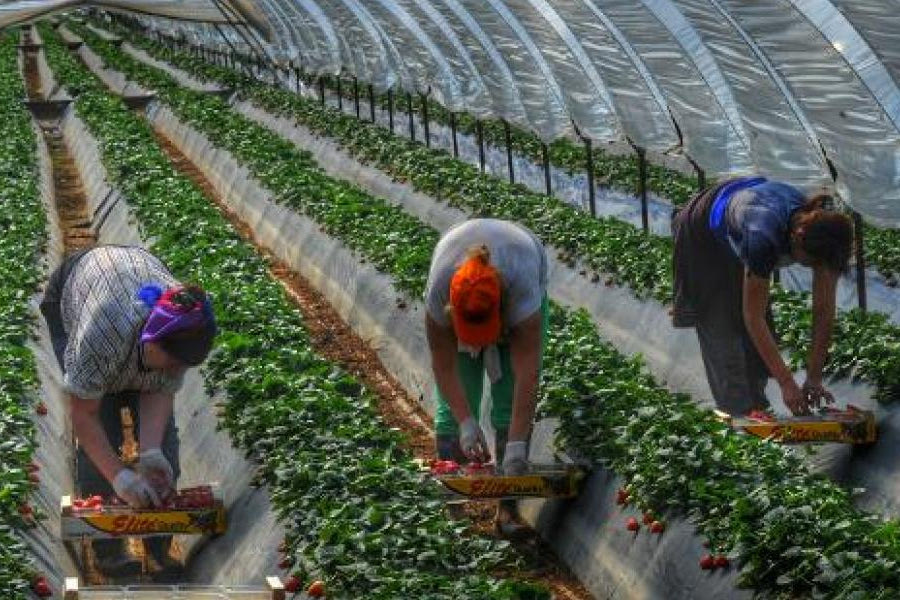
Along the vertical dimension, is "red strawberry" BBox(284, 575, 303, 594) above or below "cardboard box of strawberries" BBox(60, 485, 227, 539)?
above

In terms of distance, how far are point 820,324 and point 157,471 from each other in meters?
3.05

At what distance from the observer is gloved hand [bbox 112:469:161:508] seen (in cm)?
802

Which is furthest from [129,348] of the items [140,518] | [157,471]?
[140,518]

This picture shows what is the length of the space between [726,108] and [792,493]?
25.5 ft

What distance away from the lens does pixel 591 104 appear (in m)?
18.7

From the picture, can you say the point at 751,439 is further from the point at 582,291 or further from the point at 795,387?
the point at 582,291

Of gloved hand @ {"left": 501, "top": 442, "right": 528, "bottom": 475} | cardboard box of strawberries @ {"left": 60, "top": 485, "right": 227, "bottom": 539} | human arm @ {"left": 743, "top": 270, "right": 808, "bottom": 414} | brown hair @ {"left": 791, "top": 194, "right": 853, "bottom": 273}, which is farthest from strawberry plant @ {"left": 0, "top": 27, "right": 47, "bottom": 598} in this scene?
brown hair @ {"left": 791, "top": 194, "right": 853, "bottom": 273}

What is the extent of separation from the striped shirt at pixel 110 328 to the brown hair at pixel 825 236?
2750 mm

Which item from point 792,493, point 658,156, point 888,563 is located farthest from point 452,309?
point 658,156

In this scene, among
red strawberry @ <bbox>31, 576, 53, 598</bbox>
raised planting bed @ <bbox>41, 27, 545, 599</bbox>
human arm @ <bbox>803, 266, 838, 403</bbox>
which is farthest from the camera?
human arm @ <bbox>803, 266, 838, 403</bbox>

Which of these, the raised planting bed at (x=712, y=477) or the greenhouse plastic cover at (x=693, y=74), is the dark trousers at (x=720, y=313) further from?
the greenhouse plastic cover at (x=693, y=74)

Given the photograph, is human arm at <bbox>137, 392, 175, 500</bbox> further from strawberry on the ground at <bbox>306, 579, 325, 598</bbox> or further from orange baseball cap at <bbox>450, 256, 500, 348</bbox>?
strawberry on the ground at <bbox>306, 579, 325, 598</bbox>

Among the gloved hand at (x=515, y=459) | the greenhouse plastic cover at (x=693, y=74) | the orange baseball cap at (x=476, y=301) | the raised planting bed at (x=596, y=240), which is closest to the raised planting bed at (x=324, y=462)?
the gloved hand at (x=515, y=459)

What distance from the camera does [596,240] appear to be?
46.6 feet
